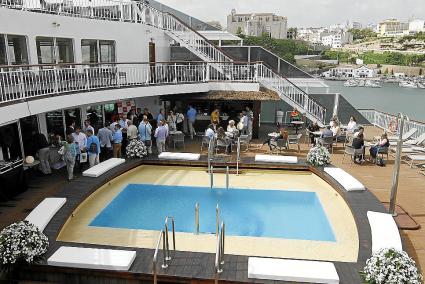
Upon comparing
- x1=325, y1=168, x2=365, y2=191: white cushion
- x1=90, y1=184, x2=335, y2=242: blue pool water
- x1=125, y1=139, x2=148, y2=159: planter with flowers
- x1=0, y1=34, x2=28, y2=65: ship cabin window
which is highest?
x1=0, y1=34, x2=28, y2=65: ship cabin window

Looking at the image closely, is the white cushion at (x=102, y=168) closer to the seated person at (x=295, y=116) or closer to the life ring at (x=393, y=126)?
the seated person at (x=295, y=116)

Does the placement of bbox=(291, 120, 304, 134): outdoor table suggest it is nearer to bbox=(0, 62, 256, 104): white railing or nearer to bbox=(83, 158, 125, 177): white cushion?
bbox=(0, 62, 256, 104): white railing

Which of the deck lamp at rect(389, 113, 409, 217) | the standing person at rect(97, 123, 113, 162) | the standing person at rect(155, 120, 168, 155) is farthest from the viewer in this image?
the standing person at rect(155, 120, 168, 155)

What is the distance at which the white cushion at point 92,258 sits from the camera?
707cm

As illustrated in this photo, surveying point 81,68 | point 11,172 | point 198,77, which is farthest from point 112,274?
point 198,77

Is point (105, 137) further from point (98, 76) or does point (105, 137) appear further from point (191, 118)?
point (191, 118)

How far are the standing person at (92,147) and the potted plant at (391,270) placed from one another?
963 centimetres

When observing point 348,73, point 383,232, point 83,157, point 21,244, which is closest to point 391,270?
point 383,232

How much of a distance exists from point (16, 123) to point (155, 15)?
9.84 meters

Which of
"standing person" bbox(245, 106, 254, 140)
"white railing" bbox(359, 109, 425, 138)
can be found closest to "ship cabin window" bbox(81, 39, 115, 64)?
"standing person" bbox(245, 106, 254, 140)

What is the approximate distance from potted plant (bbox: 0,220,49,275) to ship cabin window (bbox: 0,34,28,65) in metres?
7.96

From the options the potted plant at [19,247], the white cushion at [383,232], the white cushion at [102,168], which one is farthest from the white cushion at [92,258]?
the white cushion at [383,232]

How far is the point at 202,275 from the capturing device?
695 cm

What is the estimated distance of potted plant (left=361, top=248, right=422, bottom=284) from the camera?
6.21 meters
